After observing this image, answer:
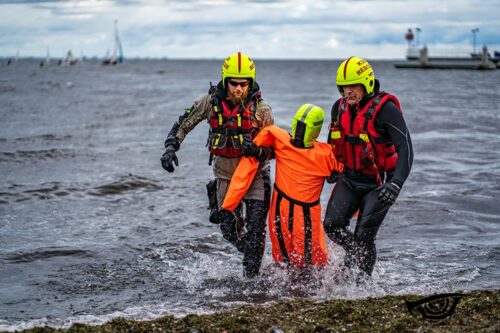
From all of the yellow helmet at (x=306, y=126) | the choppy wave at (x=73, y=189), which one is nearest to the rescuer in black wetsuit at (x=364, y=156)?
the yellow helmet at (x=306, y=126)

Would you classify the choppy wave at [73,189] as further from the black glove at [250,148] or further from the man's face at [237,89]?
the black glove at [250,148]

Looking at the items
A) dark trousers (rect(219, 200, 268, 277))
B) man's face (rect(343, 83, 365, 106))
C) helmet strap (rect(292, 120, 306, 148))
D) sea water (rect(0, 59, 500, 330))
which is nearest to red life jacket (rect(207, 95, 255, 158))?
helmet strap (rect(292, 120, 306, 148))

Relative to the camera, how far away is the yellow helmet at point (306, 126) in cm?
720

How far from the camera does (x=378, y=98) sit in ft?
22.3

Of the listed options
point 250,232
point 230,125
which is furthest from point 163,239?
point 230,125

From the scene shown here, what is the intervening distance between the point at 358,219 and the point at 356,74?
4.87ft

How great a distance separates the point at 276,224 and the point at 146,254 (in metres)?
2.71

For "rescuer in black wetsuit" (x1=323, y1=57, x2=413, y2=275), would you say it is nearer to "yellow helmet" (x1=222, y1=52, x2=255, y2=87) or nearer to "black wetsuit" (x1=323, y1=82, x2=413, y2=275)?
"black wetsuit" (x1=323, y1=82, x2=413, y2=275)

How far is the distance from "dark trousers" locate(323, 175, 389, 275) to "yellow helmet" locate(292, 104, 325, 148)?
0.51m

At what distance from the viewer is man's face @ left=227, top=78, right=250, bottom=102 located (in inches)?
289

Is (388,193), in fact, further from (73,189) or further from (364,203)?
(73,189)

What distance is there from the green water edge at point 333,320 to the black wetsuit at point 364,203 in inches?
34.5

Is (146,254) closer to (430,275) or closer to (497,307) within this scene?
(430,275)

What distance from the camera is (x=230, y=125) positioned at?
7406 millimetres
